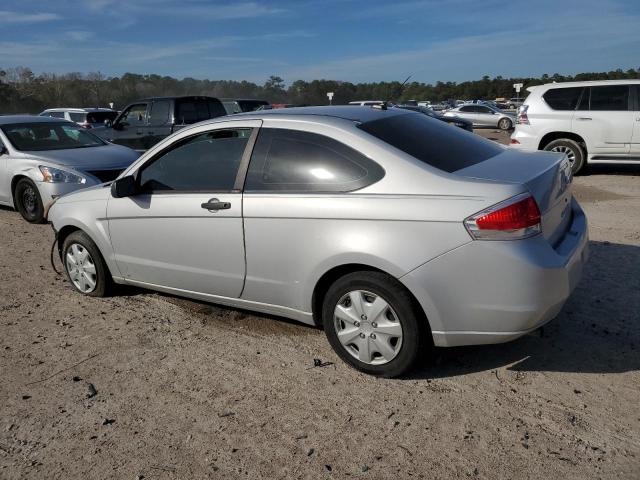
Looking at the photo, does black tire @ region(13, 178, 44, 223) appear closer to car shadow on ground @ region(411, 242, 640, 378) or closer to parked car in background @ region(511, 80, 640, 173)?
car shadow on ground @ region(411, 242, 640, 378)

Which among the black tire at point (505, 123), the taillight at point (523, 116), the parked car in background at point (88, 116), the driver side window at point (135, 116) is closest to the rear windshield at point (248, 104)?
the parked car in background at point (88, 116)

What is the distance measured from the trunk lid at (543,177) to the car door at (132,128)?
34.4 feet

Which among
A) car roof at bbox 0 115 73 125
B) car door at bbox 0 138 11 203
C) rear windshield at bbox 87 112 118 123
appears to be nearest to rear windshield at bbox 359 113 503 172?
car door at bbox 0 138 11 203

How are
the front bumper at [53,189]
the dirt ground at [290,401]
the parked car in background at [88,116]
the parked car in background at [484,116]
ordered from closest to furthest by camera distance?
the dirt ground at [290,401] → the front bumper at [53,189] → the parked car in background at [88,116] → the parked car in background at [484,116]

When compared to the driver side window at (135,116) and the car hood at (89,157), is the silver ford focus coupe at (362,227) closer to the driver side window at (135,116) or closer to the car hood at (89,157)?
the car hood at (89,157)

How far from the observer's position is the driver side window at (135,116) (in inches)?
516

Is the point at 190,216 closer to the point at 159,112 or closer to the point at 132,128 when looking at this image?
the point at 159,112

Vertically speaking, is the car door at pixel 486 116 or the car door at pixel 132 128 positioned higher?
the car door at pixel 132 128

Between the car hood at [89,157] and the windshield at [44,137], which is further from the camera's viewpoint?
the windshield at [44,137]

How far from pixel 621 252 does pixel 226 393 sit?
14.7 ft

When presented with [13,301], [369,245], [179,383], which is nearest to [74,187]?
[13,301]

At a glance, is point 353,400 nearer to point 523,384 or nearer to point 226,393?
point 226,393

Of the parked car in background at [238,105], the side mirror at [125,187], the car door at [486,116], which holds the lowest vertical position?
the car door at [486,116]

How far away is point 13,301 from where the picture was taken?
5262 millimetres
